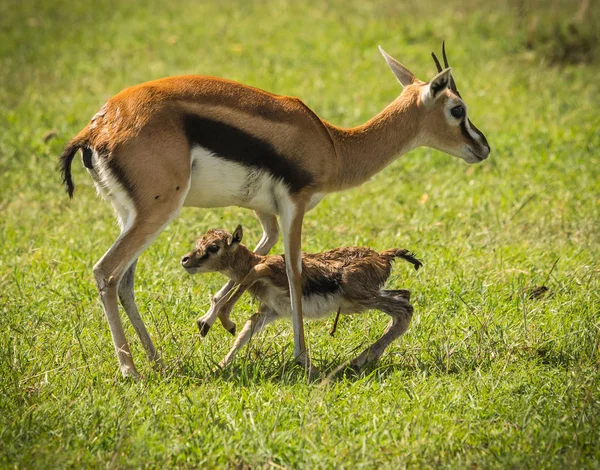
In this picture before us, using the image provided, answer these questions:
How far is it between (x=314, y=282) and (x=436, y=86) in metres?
1.43

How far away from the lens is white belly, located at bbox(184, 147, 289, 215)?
15.8 ft

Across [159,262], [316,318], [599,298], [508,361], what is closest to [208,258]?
[316,318]

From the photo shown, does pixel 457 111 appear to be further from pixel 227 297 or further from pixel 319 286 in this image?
pixel 227 297

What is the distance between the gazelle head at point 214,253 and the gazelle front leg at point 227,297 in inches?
6.3

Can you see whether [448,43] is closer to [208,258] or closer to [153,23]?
[153,23]

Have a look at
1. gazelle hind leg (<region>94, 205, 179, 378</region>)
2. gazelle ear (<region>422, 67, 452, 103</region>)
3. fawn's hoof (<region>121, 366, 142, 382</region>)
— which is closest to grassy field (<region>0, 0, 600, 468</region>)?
fawn's hoof (<region>121, 366, 142, 382</region>)

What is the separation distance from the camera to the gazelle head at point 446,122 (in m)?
5.61

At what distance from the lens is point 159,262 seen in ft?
21.0

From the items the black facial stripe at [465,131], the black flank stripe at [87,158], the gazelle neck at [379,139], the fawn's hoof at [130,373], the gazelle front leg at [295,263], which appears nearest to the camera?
the fawn's hoof at [130,373]

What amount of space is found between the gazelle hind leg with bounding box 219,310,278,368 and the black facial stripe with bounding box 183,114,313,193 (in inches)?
29.7

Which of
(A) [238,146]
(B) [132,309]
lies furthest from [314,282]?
(B) [132,309]

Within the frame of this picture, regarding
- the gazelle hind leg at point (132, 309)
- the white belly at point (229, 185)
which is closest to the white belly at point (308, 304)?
the white belly at point (229, 185)

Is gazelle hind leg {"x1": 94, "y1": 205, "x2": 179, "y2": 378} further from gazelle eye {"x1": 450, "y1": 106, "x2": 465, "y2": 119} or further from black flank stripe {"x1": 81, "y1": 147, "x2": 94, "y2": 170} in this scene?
gazelle eye {"x1": 450, "y1": 106, "x2": 465, "y2": 119}

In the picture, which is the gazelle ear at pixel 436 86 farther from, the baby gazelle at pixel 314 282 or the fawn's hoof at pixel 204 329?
the fawn's hoof at pixel 204 329
